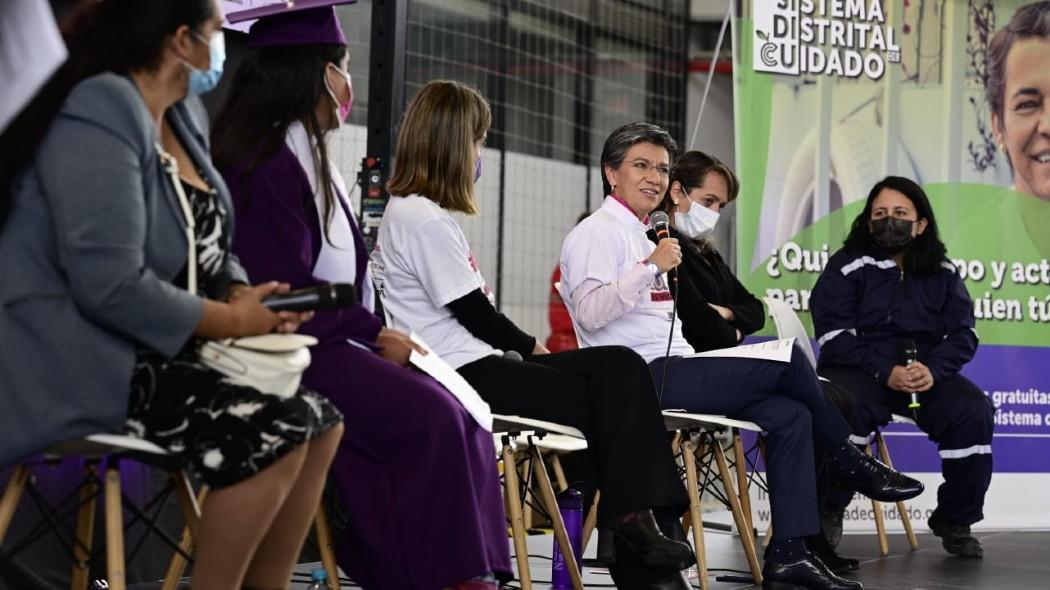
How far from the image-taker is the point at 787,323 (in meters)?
5.19

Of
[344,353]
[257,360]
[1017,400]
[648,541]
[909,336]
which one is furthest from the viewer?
[1017,400]

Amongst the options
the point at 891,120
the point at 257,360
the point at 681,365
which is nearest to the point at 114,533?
the point at 257,360

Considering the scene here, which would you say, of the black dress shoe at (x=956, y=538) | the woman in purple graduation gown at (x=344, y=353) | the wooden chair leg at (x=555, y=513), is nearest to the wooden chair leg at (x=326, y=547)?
the woman in purple graduation gown at (x=344, y=353)

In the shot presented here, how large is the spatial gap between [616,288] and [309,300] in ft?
5.50

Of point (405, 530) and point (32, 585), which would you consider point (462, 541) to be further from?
point (32, 585)

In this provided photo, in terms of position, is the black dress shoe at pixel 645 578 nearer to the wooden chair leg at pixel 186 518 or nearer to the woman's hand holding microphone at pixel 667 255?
the woman's hand holding microphone at pixel 667 255

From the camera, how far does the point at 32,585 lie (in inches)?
Answer: 135

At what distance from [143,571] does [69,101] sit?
1.92m

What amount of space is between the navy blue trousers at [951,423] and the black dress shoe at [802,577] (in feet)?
4.37

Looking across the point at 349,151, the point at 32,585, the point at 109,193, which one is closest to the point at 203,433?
the point at 109,193

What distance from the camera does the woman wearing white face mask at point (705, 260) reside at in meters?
4.48

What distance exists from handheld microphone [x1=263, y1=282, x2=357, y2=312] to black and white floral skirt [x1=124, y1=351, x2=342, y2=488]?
15cm

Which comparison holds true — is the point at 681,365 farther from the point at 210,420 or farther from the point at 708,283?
the point at 210,420

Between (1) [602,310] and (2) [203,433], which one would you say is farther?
(1) [602,310]
